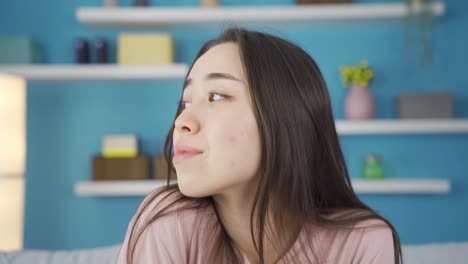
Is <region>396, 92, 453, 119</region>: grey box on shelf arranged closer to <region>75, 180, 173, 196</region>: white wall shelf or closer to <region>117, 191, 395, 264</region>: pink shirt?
<region>75, 180, 173, 196</region>: white wall shelf

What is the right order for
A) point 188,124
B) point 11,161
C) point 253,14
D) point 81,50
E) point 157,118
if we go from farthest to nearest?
→ 1. point 157,118
2. point 81,50
3. point 253,14
4. point 11,161
5. point 188,124

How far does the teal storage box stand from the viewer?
8.36 ft

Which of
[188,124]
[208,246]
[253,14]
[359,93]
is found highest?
[253,14]

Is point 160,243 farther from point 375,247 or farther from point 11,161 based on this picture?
point 11,161

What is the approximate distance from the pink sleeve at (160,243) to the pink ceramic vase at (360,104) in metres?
1.84

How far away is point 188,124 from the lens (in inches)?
28.3

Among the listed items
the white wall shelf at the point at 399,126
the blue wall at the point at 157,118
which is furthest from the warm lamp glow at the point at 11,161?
the white wall shelf at the point at 399,126

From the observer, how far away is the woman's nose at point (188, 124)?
0.72 meters

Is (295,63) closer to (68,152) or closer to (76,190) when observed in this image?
(76,190)

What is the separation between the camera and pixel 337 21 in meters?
2.53

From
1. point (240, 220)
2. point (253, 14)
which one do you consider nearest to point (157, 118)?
point (253, 14)

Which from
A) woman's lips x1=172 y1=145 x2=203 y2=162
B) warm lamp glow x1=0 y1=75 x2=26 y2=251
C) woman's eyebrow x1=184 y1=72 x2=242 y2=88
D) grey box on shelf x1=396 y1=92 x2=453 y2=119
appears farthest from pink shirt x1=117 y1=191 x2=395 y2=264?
grey box on shelf x1=396 y1=92 x2=453 y2=119

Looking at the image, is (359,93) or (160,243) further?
(359,93)

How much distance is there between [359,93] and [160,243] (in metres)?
1.92
